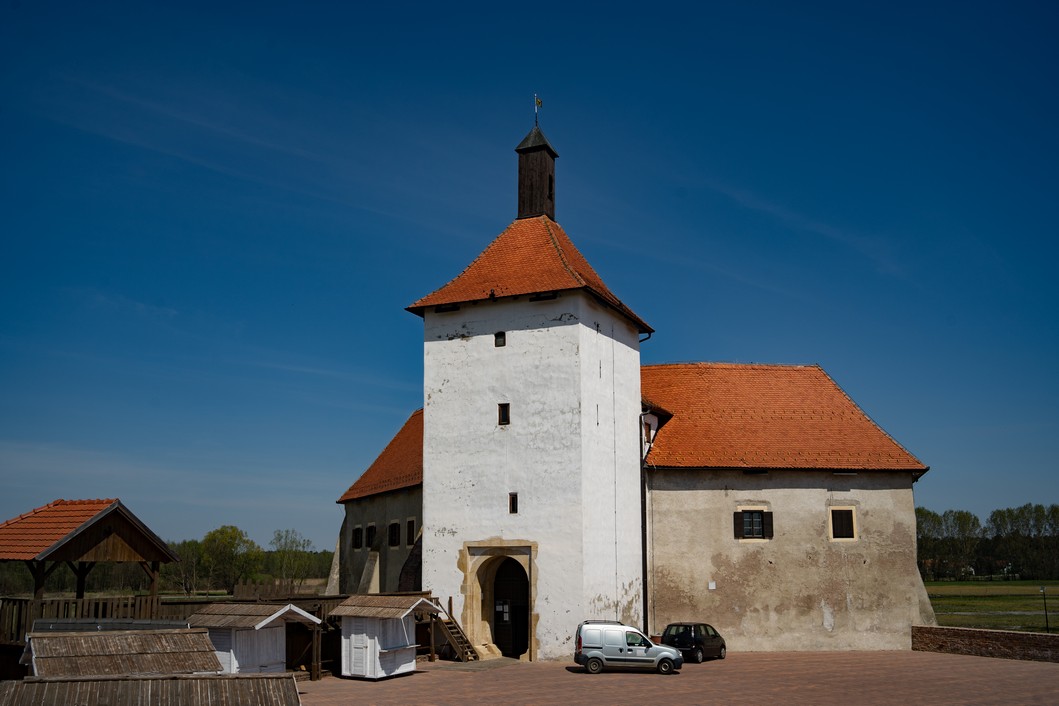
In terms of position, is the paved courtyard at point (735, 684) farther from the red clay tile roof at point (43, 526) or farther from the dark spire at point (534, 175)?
the dark spire at point (534, 175)

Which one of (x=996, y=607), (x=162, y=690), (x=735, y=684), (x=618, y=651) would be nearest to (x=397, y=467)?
(x=618, y=651)

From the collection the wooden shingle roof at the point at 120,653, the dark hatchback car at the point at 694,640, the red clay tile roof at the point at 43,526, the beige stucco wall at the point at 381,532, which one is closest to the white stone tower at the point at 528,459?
the dark hatchback car at the point at 694,640

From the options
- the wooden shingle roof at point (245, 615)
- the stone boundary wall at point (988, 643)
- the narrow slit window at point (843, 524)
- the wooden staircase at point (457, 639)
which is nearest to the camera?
the wooden shingle roof at point (245, 615)

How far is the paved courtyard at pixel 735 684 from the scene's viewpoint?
20.3m

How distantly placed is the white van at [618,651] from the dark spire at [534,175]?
48.7ft

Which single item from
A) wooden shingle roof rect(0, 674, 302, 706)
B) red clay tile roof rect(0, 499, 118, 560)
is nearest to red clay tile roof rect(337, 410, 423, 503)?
red clay tile roof rect(0, 499, 118, 560)

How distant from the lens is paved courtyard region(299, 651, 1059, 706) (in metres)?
20.3

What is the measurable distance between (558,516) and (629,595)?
4.29 meters

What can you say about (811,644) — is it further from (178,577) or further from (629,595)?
(178,577)

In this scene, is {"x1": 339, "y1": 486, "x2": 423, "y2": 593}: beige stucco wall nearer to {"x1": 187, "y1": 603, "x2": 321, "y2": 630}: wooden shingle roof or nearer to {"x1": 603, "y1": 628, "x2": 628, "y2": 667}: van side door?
{"x1": 603, "y1": 628, "x2": 628, "y2": 667}: van side door

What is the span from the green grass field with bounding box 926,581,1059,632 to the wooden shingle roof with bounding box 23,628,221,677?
27.7 meters

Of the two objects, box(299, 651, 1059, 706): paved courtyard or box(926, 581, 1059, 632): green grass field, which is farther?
box(926, 581, 1059, 632): green grass field

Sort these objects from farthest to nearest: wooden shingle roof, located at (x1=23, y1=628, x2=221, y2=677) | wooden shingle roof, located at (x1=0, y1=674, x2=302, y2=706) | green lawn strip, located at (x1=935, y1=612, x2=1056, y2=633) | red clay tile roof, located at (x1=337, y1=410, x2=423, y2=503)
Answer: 1. green lawn strip, located at (x1=935, y1=612, x2=1056, y2=633)
2. red clay tile roof, located at (x1=337, y1=410, x2=423, y2=503)
3. wooden shingle roof, located at (x1=23, y1=628, x2=221, y2=677)
4. wooden shingle roof, located at (x1=0, y1=674, x2=302, y2=706)

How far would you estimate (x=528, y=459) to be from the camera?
93.3 feet
